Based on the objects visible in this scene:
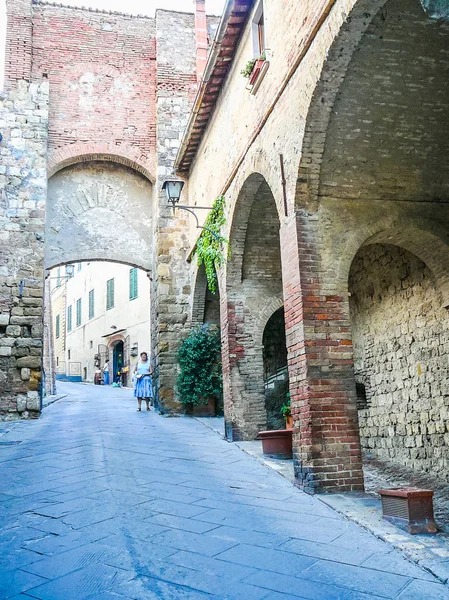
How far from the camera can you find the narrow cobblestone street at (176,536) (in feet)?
10.3

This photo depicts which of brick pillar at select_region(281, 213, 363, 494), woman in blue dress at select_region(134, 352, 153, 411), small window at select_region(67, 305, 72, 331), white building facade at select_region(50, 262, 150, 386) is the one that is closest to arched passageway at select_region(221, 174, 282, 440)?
brick pillar at select_region(281, 213, 363, 494)

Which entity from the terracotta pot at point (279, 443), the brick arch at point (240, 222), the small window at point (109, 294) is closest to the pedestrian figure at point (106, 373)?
the small window at point (109, 294)

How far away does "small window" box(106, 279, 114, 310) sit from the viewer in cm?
2949

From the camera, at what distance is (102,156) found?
13.4 meters

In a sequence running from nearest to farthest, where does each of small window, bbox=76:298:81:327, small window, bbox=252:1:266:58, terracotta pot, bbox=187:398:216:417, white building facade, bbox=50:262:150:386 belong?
1. small window, bbox=252:1:266:58
2. terracotta pot, bbox=187:398:216:417
3. white building facade, bbox=50:262:150:386
4. small window, bbox=76:298:81:327

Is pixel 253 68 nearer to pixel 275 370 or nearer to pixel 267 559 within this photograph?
pixel 275 370

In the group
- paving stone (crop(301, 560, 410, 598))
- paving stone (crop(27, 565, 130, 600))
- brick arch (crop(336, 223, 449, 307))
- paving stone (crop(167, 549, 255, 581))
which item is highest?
brick arch (crop(336, 223, 449, 307))

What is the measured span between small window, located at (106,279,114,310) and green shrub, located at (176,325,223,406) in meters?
17.8

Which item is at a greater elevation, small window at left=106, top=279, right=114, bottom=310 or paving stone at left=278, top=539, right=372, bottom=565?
small window at left=106, top=279, right=114, bottom=310

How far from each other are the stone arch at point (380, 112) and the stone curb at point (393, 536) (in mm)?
2871

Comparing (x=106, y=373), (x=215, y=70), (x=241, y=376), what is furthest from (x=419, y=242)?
(x=106, y=373)

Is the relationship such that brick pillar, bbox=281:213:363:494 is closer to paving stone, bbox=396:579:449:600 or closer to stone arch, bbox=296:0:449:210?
stone arch, bbox=296:0:449:210

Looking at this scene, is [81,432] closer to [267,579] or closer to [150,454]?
[150,454]

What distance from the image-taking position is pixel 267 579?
10.7 feet
